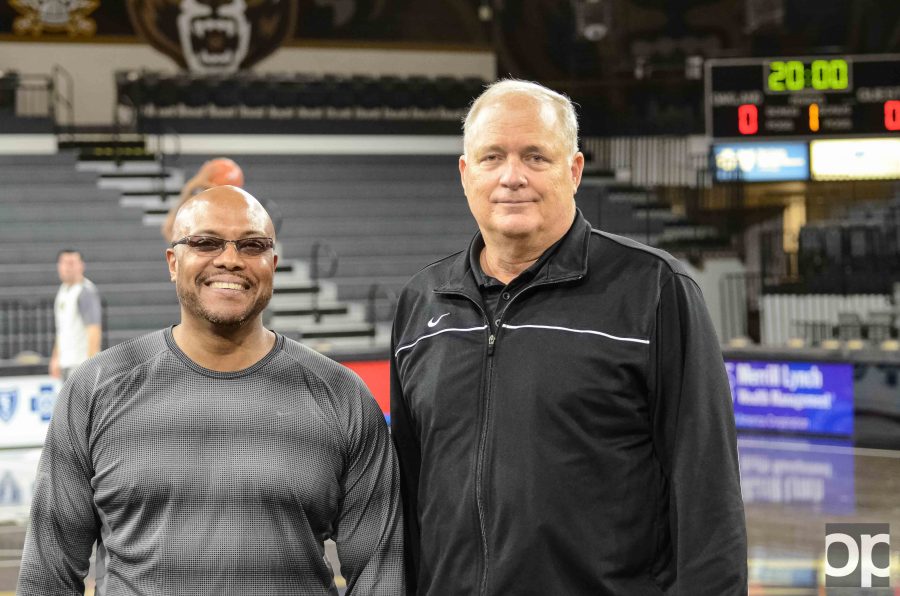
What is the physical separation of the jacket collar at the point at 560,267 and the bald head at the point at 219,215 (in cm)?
43

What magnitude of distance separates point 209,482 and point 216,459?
0.05 m

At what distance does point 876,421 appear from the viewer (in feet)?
37.0

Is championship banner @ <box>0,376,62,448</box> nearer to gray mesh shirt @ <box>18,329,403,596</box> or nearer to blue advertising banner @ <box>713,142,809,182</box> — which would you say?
gray mesh shirt @ <box>18,329,403,596</box>

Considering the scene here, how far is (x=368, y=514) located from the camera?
2744 millimetres

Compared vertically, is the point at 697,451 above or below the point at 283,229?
below

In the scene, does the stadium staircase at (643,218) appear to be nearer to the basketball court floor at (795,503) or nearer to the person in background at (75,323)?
the basketball court floor at (795,503)

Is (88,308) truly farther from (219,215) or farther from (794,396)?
(219,215)

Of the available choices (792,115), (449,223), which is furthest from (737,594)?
(449,223)

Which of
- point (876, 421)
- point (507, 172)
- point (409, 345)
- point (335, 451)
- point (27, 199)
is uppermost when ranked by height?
point (27, 199)

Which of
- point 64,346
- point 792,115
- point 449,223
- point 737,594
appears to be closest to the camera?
point 737,594

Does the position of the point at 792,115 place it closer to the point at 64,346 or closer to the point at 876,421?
the point at 876,421

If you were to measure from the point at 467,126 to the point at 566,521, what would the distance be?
87 centimetres

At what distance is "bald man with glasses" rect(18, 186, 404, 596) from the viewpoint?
8.57 ft

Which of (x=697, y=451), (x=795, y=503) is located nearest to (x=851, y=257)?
(x=795, y=503)
